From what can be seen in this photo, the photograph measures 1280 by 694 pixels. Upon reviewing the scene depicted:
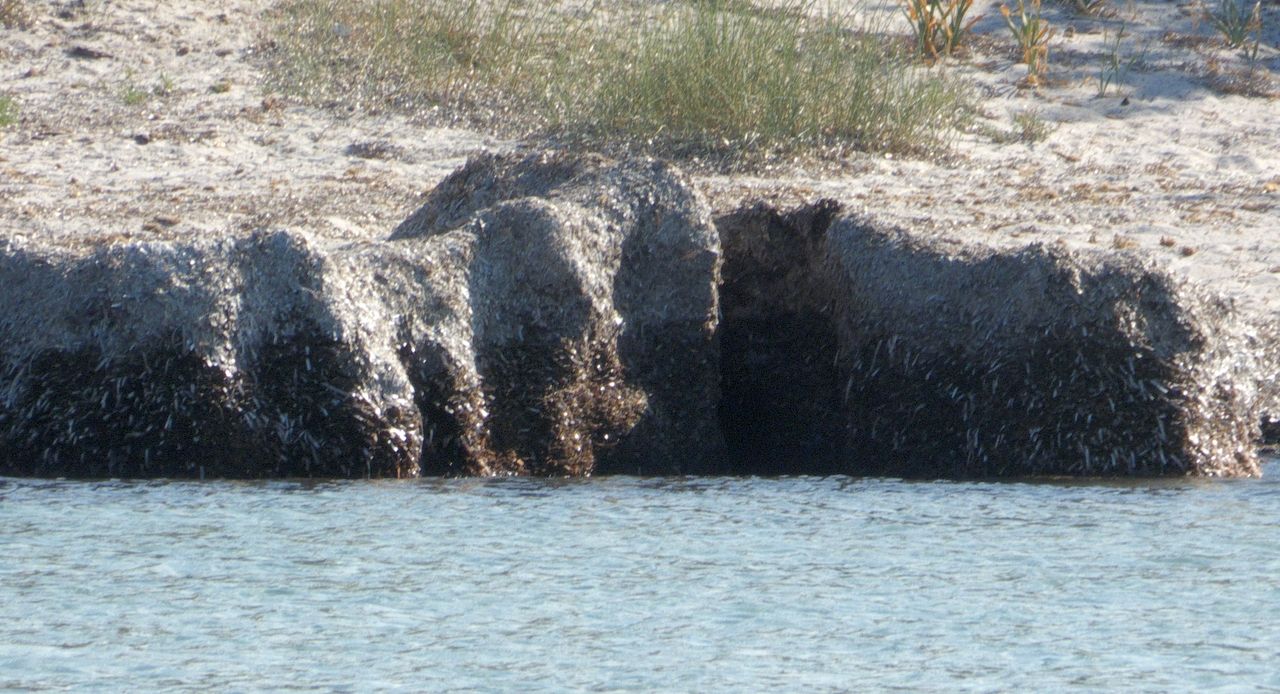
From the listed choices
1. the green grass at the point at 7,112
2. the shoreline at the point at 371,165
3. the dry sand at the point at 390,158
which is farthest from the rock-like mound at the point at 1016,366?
the green grass at the point at 7,112

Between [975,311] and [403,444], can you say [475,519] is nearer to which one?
[403,444]

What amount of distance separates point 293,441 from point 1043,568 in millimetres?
2414

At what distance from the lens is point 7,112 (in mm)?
10078

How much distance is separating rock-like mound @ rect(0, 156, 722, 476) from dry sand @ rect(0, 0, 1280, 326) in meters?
1.93

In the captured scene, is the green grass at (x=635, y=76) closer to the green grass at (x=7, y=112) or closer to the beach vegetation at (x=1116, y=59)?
the beach vegetation at (x=1116, y=59)

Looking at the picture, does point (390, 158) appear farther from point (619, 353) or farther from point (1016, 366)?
point (1016, 366)

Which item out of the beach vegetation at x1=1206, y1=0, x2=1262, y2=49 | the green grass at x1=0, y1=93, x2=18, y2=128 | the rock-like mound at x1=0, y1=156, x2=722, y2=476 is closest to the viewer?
the rock-like mound at x1=0, y1=156, x2=722, y2=476

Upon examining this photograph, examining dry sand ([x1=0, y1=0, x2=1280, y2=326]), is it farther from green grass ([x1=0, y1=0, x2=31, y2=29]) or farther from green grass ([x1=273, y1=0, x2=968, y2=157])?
green grass ([x1=273, y1=0, x2=968, y2=157])

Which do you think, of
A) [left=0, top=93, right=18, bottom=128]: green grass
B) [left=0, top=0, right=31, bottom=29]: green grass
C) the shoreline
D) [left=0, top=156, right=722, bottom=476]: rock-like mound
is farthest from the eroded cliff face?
[left=0, top=0, right=31, bottom=29]: green grass

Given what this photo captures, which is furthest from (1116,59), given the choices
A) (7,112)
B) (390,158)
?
(7,112)

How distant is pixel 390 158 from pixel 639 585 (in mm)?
5658

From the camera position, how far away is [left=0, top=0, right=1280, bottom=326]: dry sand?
902 cm

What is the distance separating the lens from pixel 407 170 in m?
9.95

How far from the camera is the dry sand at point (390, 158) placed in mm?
9023
